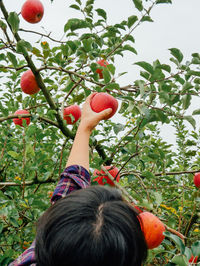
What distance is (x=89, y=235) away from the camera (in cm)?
76

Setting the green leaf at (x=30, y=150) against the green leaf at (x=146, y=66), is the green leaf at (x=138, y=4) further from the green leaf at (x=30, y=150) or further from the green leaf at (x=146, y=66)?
the green leaf at (x=30, y=150)

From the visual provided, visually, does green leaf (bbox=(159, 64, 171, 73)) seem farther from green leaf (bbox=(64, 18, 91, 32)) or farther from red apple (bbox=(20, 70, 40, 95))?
red apple (bbox=(20, 70, 40, 95))

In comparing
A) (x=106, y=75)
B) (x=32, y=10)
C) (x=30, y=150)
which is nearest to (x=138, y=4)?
(x=106, y=75)

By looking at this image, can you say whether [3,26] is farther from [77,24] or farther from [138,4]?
[138,4]

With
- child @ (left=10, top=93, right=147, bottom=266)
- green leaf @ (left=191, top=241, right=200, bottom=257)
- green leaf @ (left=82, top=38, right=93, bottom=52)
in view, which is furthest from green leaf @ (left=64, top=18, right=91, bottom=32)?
green leaf @ (left=191, top=241, right=200, bottom=257)

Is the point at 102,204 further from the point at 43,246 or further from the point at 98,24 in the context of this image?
the point at 98,24

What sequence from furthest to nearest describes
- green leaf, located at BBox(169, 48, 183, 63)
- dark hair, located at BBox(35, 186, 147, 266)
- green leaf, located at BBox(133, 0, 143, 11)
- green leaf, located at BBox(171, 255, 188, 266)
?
1. green leaf, located at BBox(133, 0, 143, 11)
2. green leaf, located at BBox(169, 48, 183, 63)
3. green leaf, located at BBox(171, 255, 188, 266)
4. dark hair, located at BBox(35, 186, 147, 266)

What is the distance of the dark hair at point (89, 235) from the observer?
2.48 ft

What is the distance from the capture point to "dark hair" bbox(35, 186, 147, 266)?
76 cm

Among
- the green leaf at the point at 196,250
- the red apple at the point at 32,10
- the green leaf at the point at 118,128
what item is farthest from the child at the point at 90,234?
the red apple at the point at 32,10

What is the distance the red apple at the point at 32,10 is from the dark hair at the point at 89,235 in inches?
83.1

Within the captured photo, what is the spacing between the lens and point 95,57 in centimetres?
184

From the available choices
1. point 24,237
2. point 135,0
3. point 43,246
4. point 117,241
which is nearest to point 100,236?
point 117,241

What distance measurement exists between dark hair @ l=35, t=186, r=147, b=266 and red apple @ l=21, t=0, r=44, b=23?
6.92 ft
